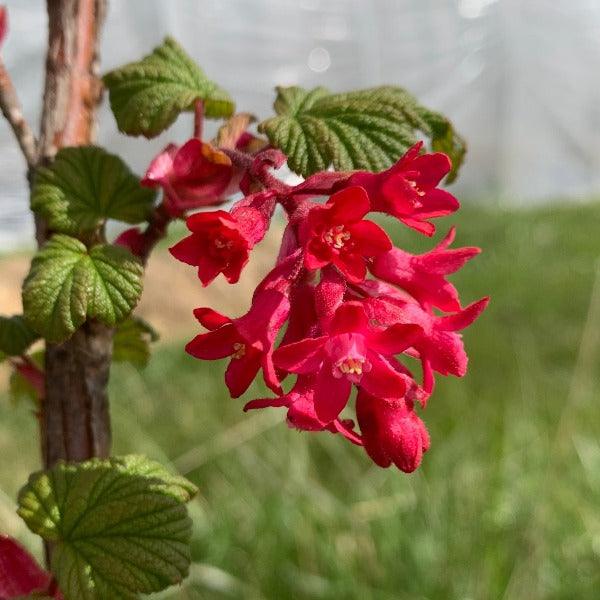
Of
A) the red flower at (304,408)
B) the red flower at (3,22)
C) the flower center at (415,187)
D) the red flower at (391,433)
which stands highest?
the red flower at (3,22)

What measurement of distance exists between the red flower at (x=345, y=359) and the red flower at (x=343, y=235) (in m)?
0.02

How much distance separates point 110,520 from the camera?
45cm

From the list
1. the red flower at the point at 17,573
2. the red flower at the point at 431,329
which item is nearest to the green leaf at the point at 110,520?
the red flower at the point at 17,573

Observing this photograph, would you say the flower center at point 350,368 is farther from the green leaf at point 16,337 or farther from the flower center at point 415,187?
the green leaf at point 16,337

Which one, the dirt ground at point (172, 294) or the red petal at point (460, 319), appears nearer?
the red petal at point (460, 319)

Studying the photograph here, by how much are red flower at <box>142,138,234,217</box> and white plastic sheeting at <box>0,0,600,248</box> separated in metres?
4.05

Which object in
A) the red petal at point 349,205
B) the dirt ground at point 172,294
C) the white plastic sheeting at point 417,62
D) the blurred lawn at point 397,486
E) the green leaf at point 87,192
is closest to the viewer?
the red petal at point 349,205

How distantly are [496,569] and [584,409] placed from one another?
69cm

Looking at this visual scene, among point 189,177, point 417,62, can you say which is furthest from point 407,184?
point 417,62

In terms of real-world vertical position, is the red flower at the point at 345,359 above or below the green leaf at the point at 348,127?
below

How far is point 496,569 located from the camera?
1058 millimetres

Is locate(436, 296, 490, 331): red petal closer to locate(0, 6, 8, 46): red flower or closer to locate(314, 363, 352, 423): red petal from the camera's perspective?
locate(314, 363, 352, 423): red petal

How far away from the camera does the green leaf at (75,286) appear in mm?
408

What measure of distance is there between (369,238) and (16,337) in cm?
24
